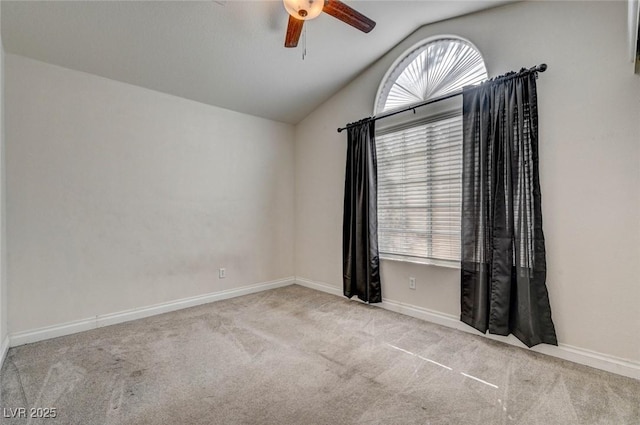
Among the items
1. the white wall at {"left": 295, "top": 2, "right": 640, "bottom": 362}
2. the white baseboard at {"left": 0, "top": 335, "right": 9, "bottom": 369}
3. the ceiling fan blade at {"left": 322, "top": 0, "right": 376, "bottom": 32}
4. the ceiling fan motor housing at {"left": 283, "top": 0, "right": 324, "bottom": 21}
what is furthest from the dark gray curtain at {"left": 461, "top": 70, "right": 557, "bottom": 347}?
the white baseboard at {"left": 0, "top": 335, "right": 9, "bottom": 369}

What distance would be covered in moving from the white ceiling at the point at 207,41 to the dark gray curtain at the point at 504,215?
99cm

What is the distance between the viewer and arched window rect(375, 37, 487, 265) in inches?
115

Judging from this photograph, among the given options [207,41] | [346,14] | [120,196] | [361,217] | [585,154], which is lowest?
[361,217]

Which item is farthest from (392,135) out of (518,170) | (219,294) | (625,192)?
(219,294)

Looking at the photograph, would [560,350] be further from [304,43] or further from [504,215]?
[304,43]

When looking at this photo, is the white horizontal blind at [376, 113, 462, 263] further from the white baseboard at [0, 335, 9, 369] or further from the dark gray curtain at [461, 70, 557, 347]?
the white baseboard at [0, 335, 9, 369]

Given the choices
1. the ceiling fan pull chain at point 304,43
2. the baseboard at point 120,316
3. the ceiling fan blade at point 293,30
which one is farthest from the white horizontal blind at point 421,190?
the baseboard at point 120,316

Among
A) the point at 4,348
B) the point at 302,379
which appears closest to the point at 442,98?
the point at 302,379

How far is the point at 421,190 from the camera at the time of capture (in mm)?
3188

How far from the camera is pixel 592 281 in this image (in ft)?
7.22

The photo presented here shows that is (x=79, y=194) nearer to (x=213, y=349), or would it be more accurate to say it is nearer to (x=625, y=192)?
(x=213, y=349)

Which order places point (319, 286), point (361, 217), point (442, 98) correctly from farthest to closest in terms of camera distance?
1. point (319, 286)
2. point (361, 217)
3. point (442, 98)

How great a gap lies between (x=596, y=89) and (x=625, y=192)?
0.79 m

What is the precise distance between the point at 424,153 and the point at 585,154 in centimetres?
131
